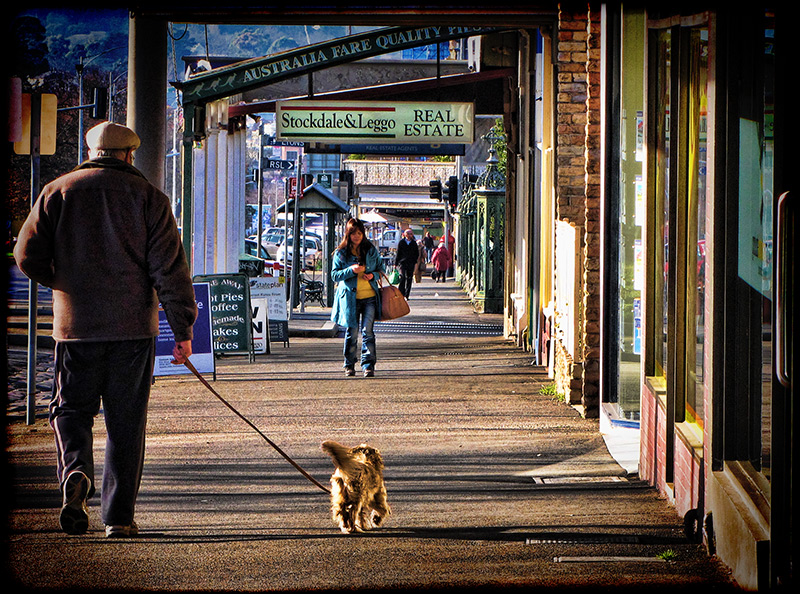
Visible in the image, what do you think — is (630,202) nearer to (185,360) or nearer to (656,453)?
(656,453)

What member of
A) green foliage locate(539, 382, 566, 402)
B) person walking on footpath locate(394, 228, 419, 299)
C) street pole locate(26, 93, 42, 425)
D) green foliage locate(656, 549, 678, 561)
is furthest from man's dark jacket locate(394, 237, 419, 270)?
green foliage locate(656, 549, 678, 561)

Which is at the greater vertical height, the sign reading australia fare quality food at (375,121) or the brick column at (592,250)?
the sign reading australia fare quality food at (375,121)

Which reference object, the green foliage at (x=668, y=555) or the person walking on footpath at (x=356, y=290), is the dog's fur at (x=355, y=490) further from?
the person walking on footpath at (x=356, y=290)

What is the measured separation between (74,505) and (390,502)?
173 centimetres

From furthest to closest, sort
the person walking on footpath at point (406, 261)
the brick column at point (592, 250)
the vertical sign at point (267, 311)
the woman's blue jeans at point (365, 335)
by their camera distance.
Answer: the person walking on footpath at point (406, 261) < the vertical sign at point (267, 311) < the woman's blue jeans at point (365, 335) < the brick column at point (592, 250)

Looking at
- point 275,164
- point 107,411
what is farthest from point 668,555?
point 275,164

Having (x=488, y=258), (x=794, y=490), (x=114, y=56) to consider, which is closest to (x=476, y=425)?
(x=794, y=490)

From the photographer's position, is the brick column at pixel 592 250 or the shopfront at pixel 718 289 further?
the brick column at pixel 592 250

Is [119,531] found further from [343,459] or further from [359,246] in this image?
[359,246]

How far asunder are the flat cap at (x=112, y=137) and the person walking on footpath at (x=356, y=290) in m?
6.09

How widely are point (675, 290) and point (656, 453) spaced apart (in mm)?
979

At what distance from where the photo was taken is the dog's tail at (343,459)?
5.27m

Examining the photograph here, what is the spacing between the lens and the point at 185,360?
5.59 metres

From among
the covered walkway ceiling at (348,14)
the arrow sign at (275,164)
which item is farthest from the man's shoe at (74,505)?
the arrow sign at (275,164)
